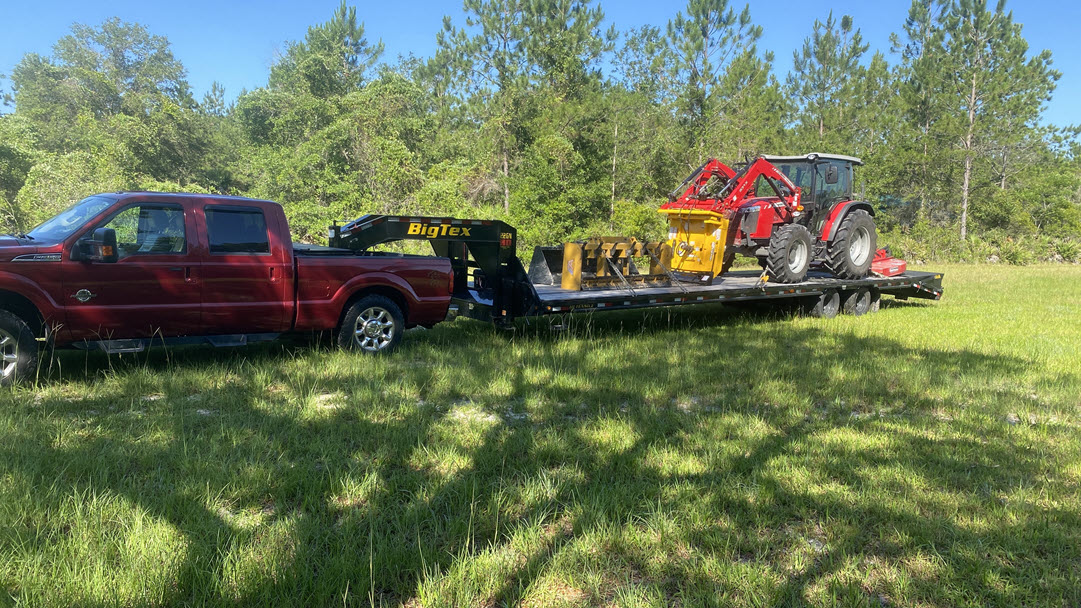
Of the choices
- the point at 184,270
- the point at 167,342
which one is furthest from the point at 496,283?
the point at 167,342

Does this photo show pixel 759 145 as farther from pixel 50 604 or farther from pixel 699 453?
pixel 50 604

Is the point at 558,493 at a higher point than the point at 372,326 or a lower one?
lower

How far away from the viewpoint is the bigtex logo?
7410 mm

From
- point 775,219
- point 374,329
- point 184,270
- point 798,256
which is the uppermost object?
point 775,219

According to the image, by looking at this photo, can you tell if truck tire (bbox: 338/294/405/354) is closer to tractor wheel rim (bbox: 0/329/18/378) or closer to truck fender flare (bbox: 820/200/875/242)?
tractor wheel rim (bbox: 0/329/18/378)

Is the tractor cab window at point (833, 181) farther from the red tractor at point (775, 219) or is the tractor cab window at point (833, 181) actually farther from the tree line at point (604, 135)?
the tree line at point (604, 135)

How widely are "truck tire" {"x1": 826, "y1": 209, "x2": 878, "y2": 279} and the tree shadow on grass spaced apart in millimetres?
6250

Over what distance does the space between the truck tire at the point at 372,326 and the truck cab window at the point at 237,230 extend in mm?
1179

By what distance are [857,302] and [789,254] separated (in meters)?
2.21

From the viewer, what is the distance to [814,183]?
1170 centimetres

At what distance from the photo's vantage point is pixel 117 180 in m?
29.2

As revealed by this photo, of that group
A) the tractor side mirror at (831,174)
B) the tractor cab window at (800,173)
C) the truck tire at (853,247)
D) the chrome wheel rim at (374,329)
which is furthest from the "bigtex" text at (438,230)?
the truck tire at (853,247)

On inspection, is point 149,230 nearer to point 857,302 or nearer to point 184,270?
point 184,270

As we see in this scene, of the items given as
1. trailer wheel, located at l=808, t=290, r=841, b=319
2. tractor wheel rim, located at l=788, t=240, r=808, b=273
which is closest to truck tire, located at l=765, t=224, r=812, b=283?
tractor wheel rim, located at l=788, t=240, r=808, b=273
